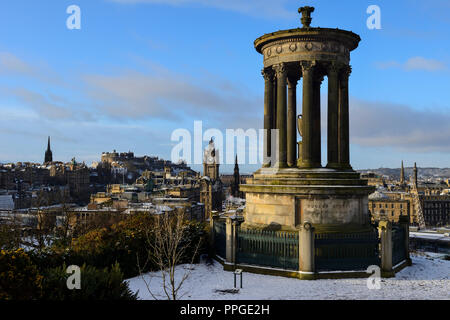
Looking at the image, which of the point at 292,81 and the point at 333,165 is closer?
the point at 333,165

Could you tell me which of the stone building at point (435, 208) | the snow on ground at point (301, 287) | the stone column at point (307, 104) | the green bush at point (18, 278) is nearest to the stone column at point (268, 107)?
the stone column at point (307, 104)

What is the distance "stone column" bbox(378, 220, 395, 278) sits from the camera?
18.5 m

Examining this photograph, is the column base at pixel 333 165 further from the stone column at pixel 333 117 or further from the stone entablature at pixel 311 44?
the stone entablature at pixel 311 44

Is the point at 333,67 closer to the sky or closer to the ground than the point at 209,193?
closer to the sky

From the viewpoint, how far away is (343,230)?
65.7 feet

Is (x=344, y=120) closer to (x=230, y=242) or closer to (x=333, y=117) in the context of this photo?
(x=333, y=117)

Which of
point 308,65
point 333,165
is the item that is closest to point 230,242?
point 333,165

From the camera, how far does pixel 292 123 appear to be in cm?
2361

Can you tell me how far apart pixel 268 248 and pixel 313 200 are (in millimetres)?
3132

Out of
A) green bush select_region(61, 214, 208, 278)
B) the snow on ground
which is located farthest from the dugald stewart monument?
green bush select_region(61, 214, 208, 278)

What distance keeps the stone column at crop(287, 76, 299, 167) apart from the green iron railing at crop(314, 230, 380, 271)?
581 cm

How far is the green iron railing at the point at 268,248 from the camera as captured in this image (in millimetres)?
18547
